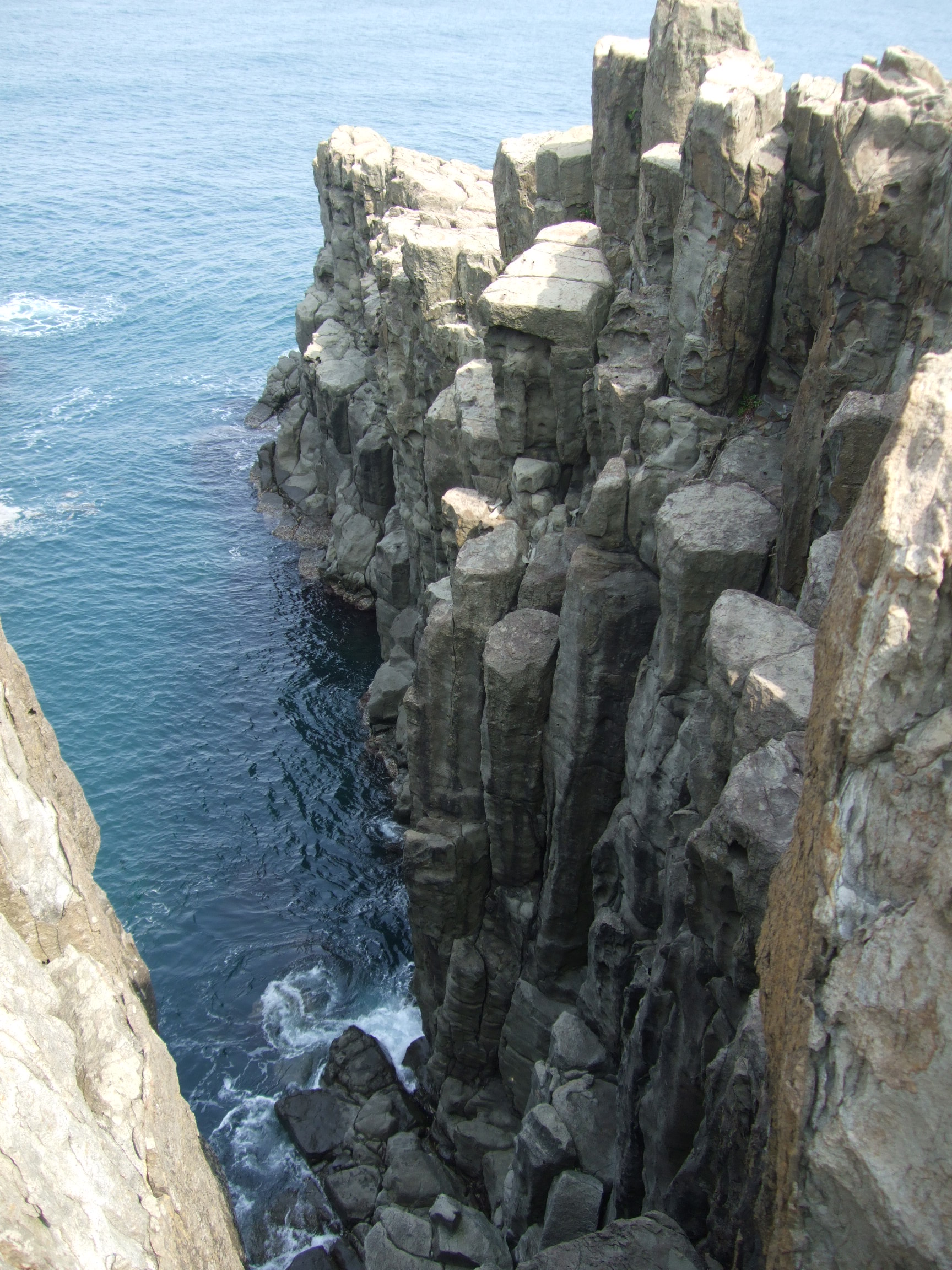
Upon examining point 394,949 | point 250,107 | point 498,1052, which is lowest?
point 394,949

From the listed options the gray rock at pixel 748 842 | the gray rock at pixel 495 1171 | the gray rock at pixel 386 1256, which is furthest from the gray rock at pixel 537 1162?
the gray rock at pixel 748 842

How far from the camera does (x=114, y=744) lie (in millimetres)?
45812

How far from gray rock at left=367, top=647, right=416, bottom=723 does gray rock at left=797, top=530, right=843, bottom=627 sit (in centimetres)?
2991

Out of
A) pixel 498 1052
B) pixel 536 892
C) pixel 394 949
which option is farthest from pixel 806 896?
pixel 394 949

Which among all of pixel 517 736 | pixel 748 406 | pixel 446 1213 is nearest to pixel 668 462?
pixel 748 406

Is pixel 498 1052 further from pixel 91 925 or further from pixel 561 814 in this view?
pixel 91 925

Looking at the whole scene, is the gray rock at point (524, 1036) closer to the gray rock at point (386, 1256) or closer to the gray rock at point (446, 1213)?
the gray rock at point (446, 1213)

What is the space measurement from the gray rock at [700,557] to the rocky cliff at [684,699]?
A: 82 mm

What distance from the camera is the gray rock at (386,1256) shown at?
84.8ft

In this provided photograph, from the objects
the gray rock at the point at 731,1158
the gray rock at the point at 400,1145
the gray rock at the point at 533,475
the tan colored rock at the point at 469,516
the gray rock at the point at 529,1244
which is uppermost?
the gray rock at the point at 533,475

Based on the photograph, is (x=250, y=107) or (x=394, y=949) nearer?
(x=394, y=949)

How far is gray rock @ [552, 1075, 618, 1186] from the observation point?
76.4ft

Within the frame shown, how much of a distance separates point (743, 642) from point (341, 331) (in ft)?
165

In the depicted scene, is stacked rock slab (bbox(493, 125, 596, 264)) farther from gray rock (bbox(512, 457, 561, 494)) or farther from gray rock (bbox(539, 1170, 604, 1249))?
gray rock (bbox(539, 1170, 604, 1249))
